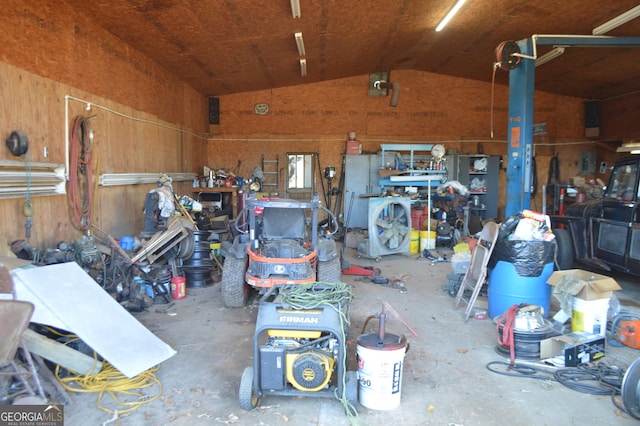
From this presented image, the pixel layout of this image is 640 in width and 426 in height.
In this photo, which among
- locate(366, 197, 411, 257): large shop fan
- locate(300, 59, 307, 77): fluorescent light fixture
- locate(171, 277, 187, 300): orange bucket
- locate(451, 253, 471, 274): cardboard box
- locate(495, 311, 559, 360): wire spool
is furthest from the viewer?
locate(300, 59, 307, 77): fluorescent light fixture

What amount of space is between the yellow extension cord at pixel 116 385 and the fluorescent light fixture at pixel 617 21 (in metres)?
7.31

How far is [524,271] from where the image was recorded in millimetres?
3998

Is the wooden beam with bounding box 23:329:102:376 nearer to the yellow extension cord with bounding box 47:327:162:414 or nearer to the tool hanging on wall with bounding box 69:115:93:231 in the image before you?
the yellow extension cord with bounding box 47:327:162:414

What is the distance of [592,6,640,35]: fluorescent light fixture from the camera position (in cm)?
589

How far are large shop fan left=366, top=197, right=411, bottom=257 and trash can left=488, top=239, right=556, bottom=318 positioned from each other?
354 cm

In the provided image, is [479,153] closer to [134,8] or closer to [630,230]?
[630,230]

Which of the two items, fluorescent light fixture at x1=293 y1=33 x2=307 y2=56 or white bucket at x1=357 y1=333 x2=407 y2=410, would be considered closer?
white bucket at x1=357 y1=333 x2=407 y2=410

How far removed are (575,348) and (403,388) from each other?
139 centimetres

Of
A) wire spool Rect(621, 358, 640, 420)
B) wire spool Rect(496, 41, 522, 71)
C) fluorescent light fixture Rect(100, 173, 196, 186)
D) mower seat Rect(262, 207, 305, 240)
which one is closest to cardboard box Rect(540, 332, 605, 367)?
wire spool Rect(621, 358, 640, 420)

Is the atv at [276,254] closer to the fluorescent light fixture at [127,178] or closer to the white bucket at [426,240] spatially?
the fluorescent light fixture at [127,178]

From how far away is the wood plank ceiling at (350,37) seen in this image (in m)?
5.65

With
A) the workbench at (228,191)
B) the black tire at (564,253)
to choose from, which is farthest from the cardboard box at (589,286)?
the workbench at (228,191)

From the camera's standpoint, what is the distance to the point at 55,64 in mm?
4539

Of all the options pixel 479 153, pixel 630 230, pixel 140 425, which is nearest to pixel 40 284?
pixel 140 425
